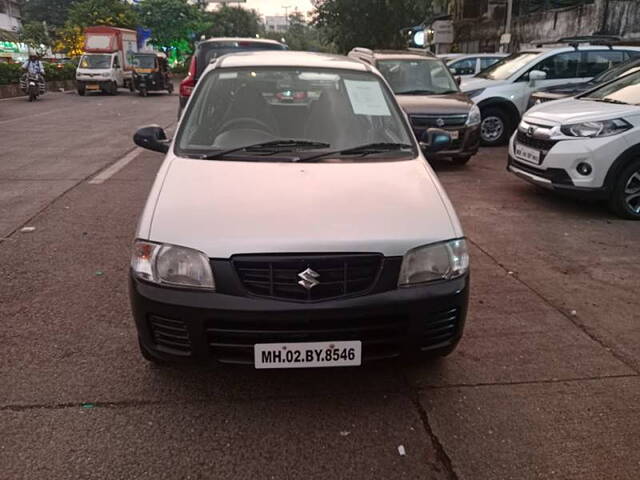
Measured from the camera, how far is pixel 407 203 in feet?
9.91

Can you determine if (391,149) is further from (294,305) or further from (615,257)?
(615,257)

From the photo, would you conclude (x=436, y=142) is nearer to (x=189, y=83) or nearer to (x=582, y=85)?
(x=189, y=83)

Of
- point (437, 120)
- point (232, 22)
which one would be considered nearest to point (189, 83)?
point (437, 120)

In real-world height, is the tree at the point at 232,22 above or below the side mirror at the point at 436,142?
above

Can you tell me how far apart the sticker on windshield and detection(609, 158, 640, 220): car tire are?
352 centimetres

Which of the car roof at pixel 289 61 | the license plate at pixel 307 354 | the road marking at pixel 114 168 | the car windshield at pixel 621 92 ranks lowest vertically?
the road marking at pixel 114 168

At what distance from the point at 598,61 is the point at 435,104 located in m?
4.54

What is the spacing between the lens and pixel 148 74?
28344 millimetres

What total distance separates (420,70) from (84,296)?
780 centimetres

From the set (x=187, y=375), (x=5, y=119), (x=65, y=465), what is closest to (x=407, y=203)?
(x=187, y=375)

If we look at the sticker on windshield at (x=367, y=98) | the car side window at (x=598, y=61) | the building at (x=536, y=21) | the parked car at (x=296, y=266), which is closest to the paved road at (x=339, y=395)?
the parked car at (x=296, y=266)

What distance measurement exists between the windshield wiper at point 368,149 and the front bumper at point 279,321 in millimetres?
1135

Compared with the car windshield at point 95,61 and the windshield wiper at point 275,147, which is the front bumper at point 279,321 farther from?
the car windshield at point 95,61

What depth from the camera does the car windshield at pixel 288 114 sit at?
12.0ft
